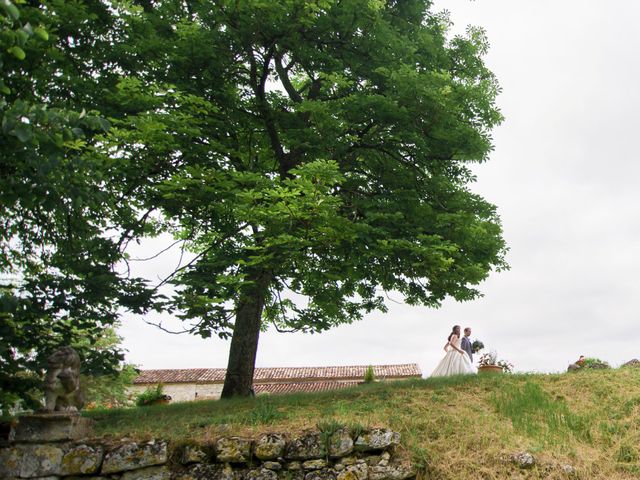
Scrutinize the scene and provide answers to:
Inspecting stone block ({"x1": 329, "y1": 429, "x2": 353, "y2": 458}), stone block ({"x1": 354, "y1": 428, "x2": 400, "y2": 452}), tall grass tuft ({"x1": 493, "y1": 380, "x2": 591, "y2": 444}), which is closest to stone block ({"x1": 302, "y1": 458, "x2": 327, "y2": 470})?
stone block ({"x1": 329, "y1": 429, "x2": 353, "y2": 458})

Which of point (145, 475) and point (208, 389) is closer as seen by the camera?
point (145, 475)

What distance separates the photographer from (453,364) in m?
16.1

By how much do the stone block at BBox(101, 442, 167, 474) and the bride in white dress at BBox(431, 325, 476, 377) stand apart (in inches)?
354

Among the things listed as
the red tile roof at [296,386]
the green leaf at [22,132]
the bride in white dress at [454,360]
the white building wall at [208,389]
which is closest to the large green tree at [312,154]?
the bride in white dress at [454,360]

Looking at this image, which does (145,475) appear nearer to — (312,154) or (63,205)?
(63,205)

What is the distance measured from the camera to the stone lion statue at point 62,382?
9477mm

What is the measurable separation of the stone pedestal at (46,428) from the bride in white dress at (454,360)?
32.2ft

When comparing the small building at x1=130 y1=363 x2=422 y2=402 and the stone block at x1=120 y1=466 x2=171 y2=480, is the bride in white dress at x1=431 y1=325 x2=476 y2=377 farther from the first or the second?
the small building at x1=130 y1=363 x2=422 y2=402

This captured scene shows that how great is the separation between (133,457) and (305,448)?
2.62 m

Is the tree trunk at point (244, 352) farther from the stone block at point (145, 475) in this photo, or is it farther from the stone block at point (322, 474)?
the stone block at point (322, 474)

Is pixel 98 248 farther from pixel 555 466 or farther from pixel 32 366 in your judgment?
pixel 555 466

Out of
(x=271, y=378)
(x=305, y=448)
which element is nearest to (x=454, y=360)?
(x=305, y=448)

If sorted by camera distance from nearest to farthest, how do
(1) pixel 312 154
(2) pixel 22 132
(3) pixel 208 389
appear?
(2) pixel 22 132
(1) pixel 312 154
(3) pixel 208 389

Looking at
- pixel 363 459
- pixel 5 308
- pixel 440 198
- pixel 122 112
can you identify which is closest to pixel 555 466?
pixel 363 459
